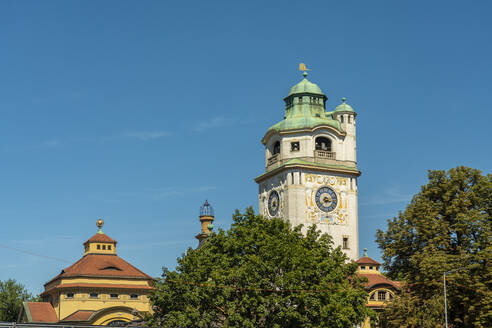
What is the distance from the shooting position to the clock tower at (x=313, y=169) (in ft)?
304

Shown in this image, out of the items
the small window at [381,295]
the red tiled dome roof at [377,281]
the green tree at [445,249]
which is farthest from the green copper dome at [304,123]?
the green tree at [445,249]

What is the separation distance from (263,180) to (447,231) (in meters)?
41.3

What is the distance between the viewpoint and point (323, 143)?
97062mm

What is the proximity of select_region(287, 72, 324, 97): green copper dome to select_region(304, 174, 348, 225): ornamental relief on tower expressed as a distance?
12.6 m

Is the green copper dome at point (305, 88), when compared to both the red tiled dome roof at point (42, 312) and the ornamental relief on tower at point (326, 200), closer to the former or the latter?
the ornamental relief on tower at point (326, 200)

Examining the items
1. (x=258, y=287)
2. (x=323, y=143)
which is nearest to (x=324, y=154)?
(x=323, y=143)

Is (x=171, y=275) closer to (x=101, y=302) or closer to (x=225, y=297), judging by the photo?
(x=225, y=297)

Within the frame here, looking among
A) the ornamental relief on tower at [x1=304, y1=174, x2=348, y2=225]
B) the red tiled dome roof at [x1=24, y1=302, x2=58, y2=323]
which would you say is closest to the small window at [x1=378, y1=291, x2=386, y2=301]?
the ornamental relief on tower at [x1=304, y1=174, x2=348, y2=225]

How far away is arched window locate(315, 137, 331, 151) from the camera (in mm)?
96919

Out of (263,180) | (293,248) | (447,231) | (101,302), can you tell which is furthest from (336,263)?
(263,180)

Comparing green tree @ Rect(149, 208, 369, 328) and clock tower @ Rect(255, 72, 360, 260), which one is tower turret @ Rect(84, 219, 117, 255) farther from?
green tree @ Rect(149, 208, 369, 328)

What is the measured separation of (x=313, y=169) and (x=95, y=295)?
1186 inches

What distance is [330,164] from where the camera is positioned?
95125 millimetres

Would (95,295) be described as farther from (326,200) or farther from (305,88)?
(305,88)
